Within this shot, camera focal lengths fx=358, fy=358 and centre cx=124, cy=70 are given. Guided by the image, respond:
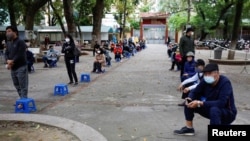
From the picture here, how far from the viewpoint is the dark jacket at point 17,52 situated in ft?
24.7

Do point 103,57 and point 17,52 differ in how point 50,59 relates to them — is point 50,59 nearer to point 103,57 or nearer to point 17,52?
point 103,57

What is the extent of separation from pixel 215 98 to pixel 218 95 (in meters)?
0.08

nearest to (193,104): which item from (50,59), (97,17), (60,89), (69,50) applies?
(60,89)

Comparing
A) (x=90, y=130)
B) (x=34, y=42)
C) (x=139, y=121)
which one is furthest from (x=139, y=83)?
(x=34, y=42)

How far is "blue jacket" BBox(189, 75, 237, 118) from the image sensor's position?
5.02m

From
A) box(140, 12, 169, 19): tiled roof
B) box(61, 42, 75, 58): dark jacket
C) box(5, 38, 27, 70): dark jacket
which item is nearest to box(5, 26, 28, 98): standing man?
box(5, 38, 27, 70): dark jacket

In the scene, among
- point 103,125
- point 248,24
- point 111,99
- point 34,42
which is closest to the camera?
point 103,125

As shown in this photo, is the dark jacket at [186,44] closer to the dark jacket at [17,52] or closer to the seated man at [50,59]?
the dark jacket at [17,52]

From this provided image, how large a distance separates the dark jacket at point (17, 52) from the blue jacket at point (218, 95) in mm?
3946

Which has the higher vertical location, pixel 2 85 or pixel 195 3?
pixel 195 3

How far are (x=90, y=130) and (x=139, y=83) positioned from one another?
262 inches

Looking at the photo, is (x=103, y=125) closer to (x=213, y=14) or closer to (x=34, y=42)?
(x=34, y=42)

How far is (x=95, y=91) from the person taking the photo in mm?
10406

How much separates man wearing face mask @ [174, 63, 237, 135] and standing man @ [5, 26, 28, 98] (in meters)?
3.93
